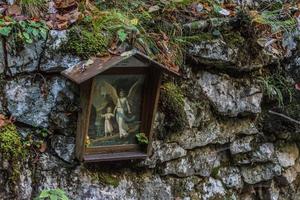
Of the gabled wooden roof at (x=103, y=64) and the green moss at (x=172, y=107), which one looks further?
the green moss at (x=172, y=107)

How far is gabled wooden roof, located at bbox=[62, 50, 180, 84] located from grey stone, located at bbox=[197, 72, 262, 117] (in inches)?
29.4

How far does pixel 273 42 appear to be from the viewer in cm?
405

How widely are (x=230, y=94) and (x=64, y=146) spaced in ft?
4.61

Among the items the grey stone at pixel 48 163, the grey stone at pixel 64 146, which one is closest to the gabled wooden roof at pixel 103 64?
the grey stone at pixel 64 146

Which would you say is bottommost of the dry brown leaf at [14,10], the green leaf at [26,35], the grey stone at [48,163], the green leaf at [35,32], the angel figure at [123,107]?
the grey stone at [48,163]

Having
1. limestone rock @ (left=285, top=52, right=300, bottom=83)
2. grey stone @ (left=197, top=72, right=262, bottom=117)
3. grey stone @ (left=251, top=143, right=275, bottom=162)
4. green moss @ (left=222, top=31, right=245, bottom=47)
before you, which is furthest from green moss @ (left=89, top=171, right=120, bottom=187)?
limestone rock @ (left=285, top=52, right=300, bottom=83)

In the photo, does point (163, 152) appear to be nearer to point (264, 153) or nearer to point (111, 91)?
point (111, 91)

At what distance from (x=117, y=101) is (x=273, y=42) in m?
1.64

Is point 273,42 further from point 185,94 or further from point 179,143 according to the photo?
point 179,143

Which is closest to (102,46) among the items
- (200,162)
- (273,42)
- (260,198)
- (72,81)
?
(72,81)

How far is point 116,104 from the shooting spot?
310cm

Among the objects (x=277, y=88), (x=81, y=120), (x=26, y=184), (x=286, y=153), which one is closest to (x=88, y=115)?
(x=81, y=120)

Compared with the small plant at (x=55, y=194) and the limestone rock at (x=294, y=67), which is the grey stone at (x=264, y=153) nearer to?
the limestone rock at (x=294, y=67)

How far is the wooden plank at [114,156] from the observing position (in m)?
3.03
